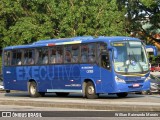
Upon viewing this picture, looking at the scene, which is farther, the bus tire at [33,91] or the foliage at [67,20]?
the foliage at [67,20]

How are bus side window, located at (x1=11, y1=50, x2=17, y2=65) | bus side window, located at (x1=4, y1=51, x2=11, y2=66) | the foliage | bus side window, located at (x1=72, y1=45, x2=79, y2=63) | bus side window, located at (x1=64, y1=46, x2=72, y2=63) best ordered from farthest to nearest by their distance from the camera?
the foliage < bus side window, located at (x1=4, y1=51, x2=11, y2=66) < bus side window, located at (x1=11, y1=50, x2=17, y2=65) < bus side window, located at (x1=64, y1=46, x2=72, y2=63) < bus side window, located at (x1=72, y1=45, x2=79, y2=63)

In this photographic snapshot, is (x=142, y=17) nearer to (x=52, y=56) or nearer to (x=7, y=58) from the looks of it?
(x=7, y=58)

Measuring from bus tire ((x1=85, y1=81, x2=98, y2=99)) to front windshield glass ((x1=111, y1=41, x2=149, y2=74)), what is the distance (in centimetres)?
175

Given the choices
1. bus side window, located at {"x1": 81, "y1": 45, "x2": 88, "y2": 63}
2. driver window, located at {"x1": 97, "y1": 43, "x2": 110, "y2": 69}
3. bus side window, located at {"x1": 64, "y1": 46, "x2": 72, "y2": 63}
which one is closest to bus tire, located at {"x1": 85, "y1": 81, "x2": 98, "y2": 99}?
bus side window, located at {"x1": 81, "y1": 45, "x2": 88, "y2": 63}

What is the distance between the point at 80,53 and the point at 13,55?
6.48 m

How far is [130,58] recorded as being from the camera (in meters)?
25.0

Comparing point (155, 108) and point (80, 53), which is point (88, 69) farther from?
point (155, 108)

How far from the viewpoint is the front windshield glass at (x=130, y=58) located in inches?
978

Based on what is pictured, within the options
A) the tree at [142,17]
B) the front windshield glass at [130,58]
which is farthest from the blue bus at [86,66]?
the tree at [142,17]

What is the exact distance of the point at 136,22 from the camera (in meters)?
49.0

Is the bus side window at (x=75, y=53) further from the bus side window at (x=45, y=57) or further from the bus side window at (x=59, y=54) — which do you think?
the bus side window at (x=45, y=57)

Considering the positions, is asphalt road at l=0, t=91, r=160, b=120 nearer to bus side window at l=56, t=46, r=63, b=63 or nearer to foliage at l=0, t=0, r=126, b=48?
bus side window at l=56, t=46, r=63, b=63

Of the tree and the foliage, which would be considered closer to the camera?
the foliage

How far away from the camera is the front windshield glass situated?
2484 centimetres
